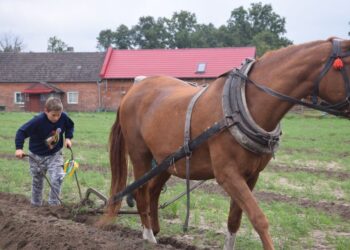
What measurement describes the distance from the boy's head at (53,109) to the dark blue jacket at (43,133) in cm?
11

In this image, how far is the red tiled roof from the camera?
129ft

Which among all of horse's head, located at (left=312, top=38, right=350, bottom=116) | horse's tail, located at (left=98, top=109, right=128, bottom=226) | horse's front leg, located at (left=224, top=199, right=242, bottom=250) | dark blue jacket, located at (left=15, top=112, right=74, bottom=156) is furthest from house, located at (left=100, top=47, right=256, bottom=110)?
horse's head, located at (left=312, top=38, right=350, bottom=116)

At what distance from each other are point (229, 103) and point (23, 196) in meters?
→ 4.89

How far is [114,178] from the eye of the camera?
6.12 m

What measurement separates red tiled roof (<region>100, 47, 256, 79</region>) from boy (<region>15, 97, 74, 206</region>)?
1272 inches

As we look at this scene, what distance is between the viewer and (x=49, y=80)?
4328cm

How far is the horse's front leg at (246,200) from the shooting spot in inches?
146

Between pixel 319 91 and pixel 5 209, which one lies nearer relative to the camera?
pixel 319 91

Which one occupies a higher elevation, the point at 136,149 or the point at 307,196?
the point at 136,149

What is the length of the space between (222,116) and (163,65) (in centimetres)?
3721

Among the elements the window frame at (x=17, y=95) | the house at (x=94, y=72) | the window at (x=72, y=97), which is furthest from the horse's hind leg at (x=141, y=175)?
the window frame at (x=17, y=95)

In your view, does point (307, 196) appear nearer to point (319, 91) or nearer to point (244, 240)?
point (244, 240)

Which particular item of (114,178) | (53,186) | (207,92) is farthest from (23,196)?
(207,92)

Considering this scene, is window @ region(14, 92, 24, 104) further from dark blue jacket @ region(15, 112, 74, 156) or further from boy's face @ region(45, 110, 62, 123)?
boy's face @ region(45, 110, 62, 123)
